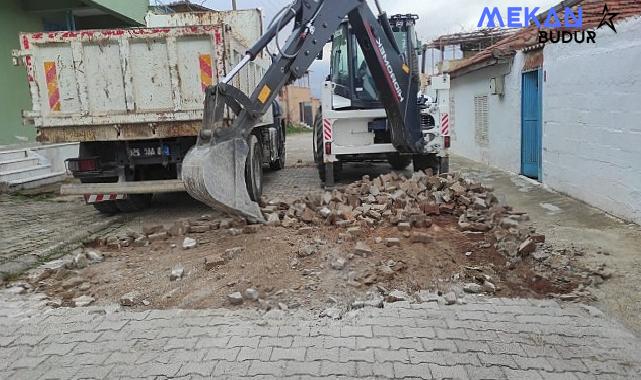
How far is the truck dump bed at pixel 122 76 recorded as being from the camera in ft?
22.9

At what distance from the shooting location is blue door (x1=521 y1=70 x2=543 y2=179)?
32.4 ft

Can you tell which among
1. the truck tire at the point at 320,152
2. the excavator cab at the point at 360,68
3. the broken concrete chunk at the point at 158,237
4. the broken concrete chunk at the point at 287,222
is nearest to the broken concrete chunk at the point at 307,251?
the broken concrete chunk at the point at 287,222

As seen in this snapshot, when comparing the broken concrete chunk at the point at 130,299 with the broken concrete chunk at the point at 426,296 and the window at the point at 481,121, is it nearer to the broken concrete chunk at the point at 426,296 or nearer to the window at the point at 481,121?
the broken concrete chunk at the point at 426,296

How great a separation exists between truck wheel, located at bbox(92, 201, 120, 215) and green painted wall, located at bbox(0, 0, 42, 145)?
5.08 metres

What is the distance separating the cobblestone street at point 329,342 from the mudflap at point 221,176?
5.21ft

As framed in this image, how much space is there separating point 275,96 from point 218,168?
1370 mm

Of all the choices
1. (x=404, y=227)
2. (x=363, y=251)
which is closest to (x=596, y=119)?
(x=404, y=227)

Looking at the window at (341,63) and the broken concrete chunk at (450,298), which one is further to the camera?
the window at (341,63)

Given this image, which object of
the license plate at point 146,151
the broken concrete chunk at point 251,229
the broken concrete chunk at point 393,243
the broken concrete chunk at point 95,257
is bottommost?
the broken concrete chunk at point 95,257

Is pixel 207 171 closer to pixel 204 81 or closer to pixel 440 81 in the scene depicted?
pixel 204 81

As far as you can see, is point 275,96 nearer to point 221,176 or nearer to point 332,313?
point 221,176

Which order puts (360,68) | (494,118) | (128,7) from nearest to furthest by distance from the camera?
1. (360,68)
2. (494,118)
3. (128,7)

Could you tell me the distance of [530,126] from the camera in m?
10.3

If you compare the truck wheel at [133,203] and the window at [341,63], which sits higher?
the window at [341,63]
